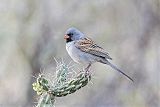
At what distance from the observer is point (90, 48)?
7262 mm

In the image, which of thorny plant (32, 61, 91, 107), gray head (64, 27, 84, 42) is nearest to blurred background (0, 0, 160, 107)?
gray head (64, 27, 84, 42)

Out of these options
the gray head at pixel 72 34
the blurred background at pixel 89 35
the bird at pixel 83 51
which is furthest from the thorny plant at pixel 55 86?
the blurred background at pixel 89 35

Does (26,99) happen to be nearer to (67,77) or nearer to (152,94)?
(152,94)

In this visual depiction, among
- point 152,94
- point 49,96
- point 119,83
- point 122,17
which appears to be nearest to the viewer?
point 49,96

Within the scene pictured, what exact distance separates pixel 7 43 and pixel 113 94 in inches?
111

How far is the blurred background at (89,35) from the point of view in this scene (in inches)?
518

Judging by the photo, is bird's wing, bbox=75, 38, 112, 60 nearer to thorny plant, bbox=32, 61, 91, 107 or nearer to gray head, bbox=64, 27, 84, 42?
gray head, bbox=64, 27, 84, 42

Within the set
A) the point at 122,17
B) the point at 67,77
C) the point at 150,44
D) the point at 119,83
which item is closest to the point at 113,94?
the point at 119,83

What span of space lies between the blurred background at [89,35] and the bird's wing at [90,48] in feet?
17.8

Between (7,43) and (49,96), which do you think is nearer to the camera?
(49,96)

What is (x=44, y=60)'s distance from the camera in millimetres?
13258

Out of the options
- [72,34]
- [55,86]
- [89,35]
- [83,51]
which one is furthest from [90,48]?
[89,35]

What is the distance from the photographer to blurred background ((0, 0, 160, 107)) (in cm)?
1315

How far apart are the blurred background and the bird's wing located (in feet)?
17.8
